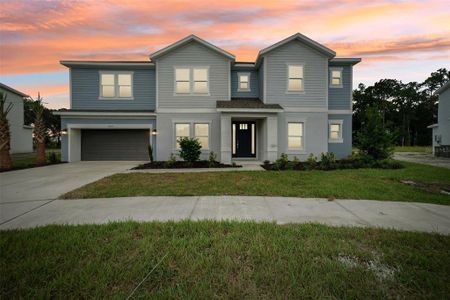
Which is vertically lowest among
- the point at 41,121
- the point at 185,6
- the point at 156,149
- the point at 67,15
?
the point at 156,149

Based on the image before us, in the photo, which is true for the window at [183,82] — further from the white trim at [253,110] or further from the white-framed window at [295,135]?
the white-framed window at [295,135]

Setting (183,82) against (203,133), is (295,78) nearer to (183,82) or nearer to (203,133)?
(203,133)

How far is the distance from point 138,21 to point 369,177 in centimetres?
1192

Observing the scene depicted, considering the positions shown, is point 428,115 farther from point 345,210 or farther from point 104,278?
point 104,278

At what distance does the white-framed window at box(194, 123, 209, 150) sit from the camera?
14.8m

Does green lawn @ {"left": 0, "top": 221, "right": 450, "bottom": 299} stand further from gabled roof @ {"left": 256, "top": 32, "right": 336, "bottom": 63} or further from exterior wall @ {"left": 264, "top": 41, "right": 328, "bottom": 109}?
gabled roof @ {"left": 256, "top": 32, "right": 336, "bottom": 63}

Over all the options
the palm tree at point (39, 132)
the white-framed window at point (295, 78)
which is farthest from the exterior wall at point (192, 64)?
the palm tree at point (39, 132)

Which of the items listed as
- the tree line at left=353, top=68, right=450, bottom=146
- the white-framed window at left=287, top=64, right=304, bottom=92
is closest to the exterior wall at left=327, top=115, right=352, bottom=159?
the white-framed window at left=287, top=64, right=304, bottom=92

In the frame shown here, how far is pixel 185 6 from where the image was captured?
934 cm

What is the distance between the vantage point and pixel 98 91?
15617 mm

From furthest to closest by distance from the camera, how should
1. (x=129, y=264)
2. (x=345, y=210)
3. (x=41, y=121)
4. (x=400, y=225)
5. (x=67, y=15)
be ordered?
(x=41, y=121)
(x=67, y=15)
(x=345, y=210)
(x=400, y=225)
(x=129, y=264)

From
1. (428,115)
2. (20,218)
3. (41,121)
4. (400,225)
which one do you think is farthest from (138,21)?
(428,115)

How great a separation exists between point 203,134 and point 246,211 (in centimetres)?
1031

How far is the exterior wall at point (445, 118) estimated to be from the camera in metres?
20.9
